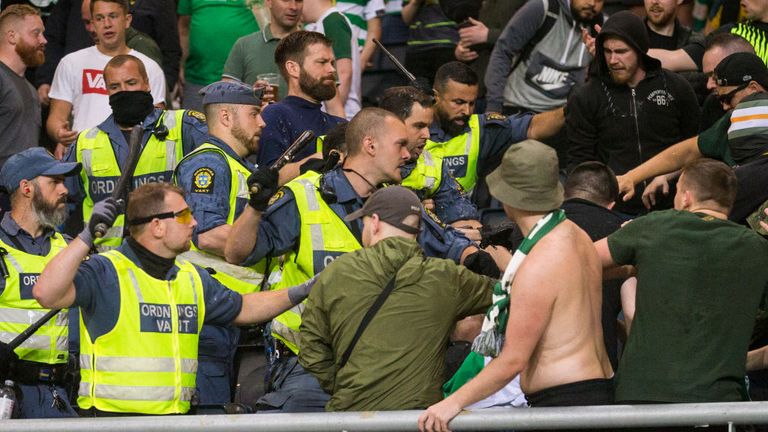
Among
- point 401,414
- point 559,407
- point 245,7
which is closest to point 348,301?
point 401,414

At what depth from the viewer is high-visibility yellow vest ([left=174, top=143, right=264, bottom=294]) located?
7816 mm

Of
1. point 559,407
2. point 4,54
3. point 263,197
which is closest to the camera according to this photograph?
point 559,407

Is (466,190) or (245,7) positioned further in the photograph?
(245,7)

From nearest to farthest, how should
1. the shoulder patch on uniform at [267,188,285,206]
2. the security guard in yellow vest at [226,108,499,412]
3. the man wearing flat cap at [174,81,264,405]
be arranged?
the security guard in yellow vest at [226,108,499,412], the shoulder patch on uniform at [267,188,285,206], the man wearing flat cap at [174,81,264,405]

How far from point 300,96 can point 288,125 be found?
330 millimetres

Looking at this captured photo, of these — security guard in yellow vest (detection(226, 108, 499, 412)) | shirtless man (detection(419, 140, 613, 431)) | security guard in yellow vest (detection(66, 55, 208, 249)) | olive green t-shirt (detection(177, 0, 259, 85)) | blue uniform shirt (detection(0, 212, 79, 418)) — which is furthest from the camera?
olive green t-shirt (detection(177, 0, 259, 85))

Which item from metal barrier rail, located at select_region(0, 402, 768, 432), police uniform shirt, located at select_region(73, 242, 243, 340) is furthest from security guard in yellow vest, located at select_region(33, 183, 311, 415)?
metal barrier rail, located at select_region(0, 402, 768, 432)

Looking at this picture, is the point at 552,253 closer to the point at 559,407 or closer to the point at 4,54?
the point at 559,407

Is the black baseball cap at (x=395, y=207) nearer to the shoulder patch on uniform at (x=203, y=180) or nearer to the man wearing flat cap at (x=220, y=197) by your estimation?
the man wearing flat cap at (x=220, y=197)

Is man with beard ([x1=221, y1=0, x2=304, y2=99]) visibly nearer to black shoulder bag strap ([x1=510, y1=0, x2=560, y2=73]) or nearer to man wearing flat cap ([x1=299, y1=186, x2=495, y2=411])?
black shoulder bag strap ([x1=510, y1=0, x2=560, y2=73])

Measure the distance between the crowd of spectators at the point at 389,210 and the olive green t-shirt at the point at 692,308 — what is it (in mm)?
10

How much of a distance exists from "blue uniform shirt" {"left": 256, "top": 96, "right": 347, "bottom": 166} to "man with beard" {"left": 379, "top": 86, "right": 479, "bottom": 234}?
54 centimetres

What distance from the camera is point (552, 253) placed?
19.2 feet

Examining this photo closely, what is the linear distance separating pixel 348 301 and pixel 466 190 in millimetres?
3446
